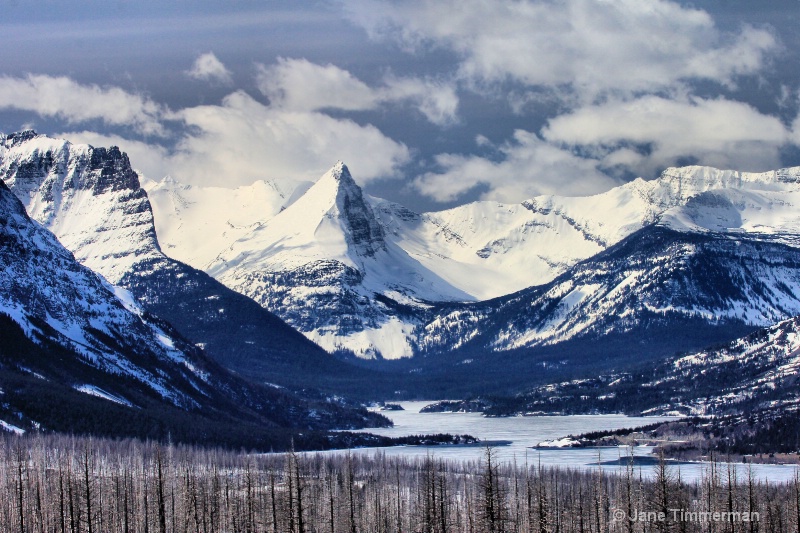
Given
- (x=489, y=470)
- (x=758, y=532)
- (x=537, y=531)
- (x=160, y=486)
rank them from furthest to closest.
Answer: (x=758, y=532) → (x=160, y=486) → (x=537, y=531) → (x=489, y=470)

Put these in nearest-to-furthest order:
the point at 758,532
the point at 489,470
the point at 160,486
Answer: the point at 489,470 < the point at 160,486 < the point at 758,532

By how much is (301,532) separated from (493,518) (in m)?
31.5

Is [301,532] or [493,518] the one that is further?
[301,532]

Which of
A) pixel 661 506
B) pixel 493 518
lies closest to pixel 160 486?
pixel 493 518

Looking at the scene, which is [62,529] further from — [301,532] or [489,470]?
[489,470]

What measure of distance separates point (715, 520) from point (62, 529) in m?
89.8

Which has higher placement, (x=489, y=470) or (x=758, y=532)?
(x=489, y=470)

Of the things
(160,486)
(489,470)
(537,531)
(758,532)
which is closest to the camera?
(489,470)

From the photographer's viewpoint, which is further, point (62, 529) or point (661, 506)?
point (62, 529)

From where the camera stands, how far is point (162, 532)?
→ 619 ft

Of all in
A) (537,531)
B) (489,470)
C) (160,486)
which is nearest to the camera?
(489,470)

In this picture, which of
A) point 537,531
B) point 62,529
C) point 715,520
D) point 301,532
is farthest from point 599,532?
point 62,529

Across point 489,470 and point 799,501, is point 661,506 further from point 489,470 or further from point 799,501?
point 799,501

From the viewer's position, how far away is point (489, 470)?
139 meters
